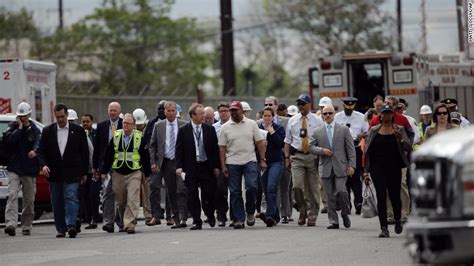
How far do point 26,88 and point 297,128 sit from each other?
993 cm

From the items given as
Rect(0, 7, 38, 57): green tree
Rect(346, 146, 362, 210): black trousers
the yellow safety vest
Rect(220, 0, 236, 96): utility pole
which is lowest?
Rect(346, 146, 362, 210): black trousers

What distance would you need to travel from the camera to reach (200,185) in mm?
22250

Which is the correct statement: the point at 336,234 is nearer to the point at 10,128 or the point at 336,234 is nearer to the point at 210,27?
the point at 10,128

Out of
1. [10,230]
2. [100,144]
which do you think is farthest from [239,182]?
[10,230]

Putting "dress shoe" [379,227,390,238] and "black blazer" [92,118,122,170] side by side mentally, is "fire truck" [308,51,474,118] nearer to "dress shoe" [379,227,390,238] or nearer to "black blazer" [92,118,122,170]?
"black blazer" [92,118,122,170]

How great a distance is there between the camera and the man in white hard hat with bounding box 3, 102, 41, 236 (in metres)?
21.8

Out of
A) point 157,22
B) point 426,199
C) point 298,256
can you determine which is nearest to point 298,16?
point 157,22

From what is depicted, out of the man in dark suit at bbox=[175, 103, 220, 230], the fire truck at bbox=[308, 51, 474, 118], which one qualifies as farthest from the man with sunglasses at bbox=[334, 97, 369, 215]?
the fire truck at bbox=[308, 51, 474, 118]

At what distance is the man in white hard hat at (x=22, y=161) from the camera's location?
859 inches

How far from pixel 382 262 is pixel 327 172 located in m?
5.57

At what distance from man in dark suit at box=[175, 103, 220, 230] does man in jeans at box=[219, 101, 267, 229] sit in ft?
1.00

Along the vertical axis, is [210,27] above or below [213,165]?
above

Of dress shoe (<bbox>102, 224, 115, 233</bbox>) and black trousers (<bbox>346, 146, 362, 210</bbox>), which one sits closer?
dress shoe (<bbox>102, 224, 115, 233</bbox>)

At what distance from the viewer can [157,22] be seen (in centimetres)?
6856
